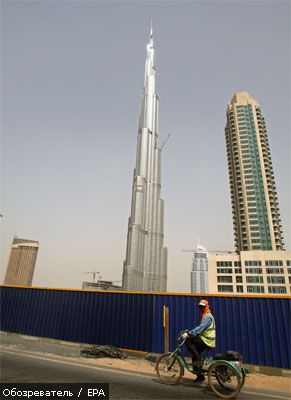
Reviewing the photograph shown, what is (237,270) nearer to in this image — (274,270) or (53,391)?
(274,270)

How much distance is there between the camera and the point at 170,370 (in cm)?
705

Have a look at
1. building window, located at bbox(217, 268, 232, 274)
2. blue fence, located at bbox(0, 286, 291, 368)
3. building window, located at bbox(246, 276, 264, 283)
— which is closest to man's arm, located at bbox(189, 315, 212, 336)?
blue fence, located at bbox(0, 286, 291, 368)

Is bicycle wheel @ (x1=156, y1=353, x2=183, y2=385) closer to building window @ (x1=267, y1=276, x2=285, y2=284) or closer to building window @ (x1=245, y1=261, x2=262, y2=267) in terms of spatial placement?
building window @ (x1=245, y1=261, x2=262, y2=267)

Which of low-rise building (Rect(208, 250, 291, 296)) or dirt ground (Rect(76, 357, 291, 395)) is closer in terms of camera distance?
dirt ground (Rect(76, 357, 291, 395))

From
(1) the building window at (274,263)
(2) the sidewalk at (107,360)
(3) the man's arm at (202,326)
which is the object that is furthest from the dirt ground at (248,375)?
(1) the building window at (274,263)

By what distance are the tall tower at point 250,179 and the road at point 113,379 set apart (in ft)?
386

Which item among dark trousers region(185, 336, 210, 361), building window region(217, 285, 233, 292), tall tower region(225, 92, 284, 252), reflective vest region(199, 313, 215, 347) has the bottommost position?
dark trousers region(185, 336, 210, 361)

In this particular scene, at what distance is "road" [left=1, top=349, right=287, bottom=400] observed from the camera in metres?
5.92

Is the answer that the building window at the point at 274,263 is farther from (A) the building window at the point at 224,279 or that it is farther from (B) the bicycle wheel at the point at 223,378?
(B) the bicycle wheel at the point at 223,378

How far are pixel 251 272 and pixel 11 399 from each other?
106853 mm

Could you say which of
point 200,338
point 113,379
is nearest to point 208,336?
point 200,338

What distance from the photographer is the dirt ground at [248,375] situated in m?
7.95

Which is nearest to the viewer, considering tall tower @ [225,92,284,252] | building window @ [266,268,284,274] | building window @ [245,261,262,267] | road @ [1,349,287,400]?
road @ [1,349,287,400]

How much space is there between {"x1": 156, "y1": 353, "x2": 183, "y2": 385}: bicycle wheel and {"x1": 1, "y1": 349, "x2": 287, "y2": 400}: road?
0.21m
